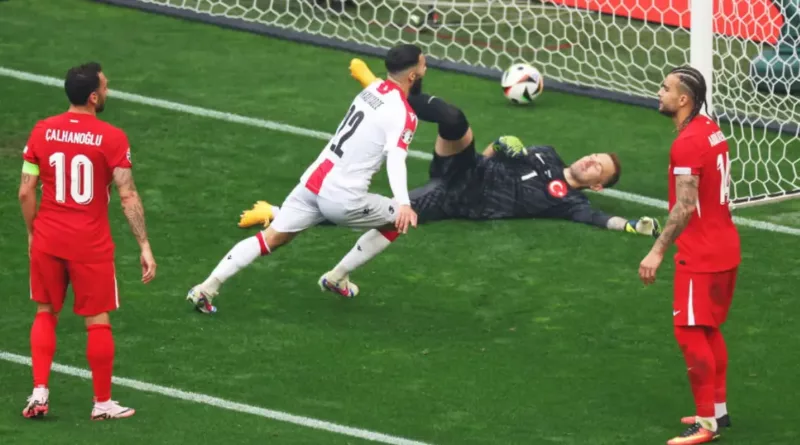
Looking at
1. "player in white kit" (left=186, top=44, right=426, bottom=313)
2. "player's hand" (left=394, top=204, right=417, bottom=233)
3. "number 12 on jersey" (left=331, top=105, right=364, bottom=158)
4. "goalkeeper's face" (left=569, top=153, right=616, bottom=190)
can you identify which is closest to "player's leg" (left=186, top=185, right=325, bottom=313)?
"player in white kit" (left=186, top=44, right=426, bottom=313)

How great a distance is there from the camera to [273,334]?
441 inches

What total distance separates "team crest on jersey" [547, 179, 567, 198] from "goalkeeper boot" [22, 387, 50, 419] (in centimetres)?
504

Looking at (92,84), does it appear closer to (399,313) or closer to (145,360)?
(145,360)

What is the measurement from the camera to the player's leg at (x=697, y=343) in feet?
30.9

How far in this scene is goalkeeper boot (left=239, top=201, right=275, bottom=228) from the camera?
13.2 m

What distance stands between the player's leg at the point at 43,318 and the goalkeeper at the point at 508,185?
3.84 metres

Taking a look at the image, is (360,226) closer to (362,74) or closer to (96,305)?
(362,74)

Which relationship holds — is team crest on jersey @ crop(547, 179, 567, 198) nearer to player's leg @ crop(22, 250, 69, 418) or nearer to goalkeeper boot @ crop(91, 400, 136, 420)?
goalkeeper boot @ crop(91, 400, 136, 420)

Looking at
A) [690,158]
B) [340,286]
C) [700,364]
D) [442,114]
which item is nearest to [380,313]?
→ [340,286]

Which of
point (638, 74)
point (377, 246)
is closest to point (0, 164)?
point (377, 246)

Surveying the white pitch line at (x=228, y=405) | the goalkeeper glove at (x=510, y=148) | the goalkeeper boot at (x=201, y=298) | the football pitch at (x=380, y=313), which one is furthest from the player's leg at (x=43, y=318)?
the goalkeeper glove at (x=510, y=148)

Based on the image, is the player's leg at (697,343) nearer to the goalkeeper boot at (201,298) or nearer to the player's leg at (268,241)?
the player's leg at (268,241)

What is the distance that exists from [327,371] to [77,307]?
171 centimetres

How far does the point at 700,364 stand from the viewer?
9.42 meters
